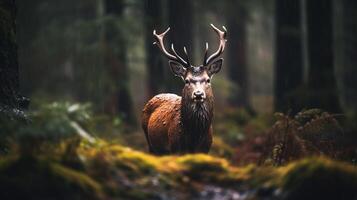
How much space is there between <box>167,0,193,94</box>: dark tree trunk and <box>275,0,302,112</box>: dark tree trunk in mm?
2691

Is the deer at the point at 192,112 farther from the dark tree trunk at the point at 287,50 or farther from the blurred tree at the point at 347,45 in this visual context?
the blurred tree at the point at 347,45

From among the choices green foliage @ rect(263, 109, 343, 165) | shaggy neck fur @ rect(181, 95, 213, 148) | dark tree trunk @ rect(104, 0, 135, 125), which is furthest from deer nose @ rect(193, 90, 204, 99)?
dark tree trunk @ rect(104, 0, 135, 125)

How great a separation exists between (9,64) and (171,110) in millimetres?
3504

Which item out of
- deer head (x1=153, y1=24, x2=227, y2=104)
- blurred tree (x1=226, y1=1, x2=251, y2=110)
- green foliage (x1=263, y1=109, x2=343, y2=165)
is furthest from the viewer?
blurred tree (x1=226, y1=1, x2=251, y2=110)

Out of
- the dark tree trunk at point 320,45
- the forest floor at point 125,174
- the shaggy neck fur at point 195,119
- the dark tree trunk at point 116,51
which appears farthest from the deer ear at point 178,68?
the dark tree trunk at point 116,51

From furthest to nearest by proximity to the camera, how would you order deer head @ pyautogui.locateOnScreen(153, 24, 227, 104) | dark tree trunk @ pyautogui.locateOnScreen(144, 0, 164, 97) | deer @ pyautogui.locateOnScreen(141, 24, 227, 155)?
dark tree trunk @ pyautogui.locateOnScreen(144, 0, 164, 97) → deer @ pyautogui.locateOnScreen(141, 24, 227, 155) → deer head @ pyautogui.locateOnScreen(153, 24, 227, 104)

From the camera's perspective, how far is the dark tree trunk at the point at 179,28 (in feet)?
65.3

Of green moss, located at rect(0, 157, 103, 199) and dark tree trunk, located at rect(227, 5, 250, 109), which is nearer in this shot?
green moss, located at rect(0, 157, 103, 199)

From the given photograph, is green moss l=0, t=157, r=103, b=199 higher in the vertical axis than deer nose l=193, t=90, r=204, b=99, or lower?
lower

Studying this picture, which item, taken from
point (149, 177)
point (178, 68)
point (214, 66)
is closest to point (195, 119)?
point (178, 68)

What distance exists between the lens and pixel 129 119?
2198cm

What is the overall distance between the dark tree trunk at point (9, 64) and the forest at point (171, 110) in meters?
0.02

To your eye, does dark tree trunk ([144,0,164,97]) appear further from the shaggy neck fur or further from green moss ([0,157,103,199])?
green moss ([0,157,103,199])

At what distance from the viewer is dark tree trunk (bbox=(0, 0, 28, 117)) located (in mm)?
9203
